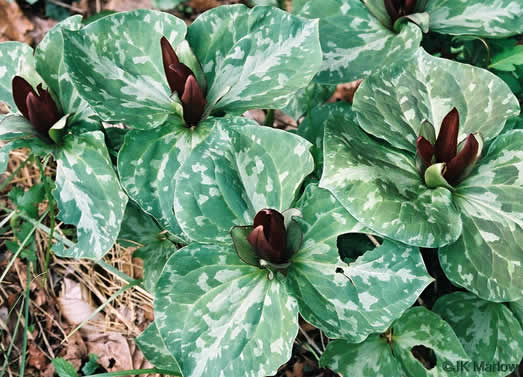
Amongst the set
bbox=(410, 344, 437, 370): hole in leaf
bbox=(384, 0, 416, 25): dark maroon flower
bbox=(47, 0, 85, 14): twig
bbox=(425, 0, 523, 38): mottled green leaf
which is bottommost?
bbox=(410, 344, 437, 370): hole in leaf

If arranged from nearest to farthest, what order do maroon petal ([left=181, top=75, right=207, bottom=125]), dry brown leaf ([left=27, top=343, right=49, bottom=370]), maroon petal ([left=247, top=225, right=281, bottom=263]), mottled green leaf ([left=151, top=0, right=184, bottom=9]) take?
maroon petal ([left=247, top=225, right=281, bottom=263]) → maroon petal ([left=181, top=75, right=207, bottom=125]) → dry brown leaf ([left=27, top=343, right=49, bottom=370]) → mottled green leaf ([left=151, top=0, right=184, bottom=9])

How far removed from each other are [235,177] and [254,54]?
1.08ft

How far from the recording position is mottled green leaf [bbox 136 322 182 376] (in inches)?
49.6

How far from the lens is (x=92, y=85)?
3.80 feet

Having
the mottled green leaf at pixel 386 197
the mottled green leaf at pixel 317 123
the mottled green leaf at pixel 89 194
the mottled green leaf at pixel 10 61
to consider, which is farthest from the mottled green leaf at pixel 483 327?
A: the mottled green leaf at pixel 10 61

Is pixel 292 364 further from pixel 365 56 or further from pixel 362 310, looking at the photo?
pixel 365 56

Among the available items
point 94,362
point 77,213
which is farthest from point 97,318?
point 77,213

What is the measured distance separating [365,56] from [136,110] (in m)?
0.60

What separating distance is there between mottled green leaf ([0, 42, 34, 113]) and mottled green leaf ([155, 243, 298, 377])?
0.68 m

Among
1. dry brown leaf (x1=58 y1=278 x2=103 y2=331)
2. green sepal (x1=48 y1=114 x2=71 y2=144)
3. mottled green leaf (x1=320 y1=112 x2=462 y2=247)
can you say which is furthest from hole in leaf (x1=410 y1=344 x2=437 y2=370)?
green sepal (x1=48 y1=114 x2=71 y2=144)

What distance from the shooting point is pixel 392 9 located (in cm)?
130

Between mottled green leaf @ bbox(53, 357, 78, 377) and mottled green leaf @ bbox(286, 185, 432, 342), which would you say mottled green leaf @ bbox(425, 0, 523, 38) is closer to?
mottled green leaf @ bbox(286, 185, 432, 342)

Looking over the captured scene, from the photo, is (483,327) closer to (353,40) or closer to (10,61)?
(353,40)

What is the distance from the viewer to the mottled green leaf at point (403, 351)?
1.15 metres
